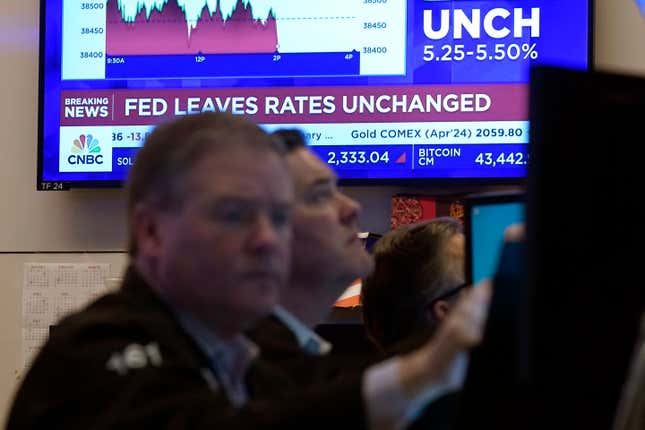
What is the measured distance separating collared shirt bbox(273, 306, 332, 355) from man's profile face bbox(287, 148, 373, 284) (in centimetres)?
11

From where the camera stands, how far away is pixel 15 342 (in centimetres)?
353

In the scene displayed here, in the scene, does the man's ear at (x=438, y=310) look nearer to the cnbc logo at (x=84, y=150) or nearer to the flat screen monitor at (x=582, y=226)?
the flat screen monitor at (x=582, y=226)

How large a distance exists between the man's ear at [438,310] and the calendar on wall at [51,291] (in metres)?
1.53

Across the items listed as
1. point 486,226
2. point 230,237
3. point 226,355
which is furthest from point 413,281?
point 230,237

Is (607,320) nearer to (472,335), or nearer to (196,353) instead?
(472,335)

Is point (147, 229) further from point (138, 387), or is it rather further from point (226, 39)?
point (226, 39)

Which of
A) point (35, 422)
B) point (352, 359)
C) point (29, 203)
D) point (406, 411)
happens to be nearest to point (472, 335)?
point (406, 411)

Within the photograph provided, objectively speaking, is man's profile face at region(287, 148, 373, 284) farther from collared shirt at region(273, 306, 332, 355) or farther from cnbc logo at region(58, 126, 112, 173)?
cnbc logo at region(58, 126, 112, 173)

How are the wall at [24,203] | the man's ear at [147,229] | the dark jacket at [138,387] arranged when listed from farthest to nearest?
1. the wall at [24,203]
2. the man's ear at [147,229]
3. the dark jacket at [138,387]

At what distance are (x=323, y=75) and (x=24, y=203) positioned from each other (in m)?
1.10

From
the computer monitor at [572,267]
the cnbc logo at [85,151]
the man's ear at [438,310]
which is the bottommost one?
the man's ear at [438,310]

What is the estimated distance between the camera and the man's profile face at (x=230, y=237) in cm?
110

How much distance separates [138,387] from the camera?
1.04 metres

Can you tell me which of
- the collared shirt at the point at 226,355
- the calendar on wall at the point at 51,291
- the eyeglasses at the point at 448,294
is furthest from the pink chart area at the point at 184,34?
the collared shirt at the point at 226,355
